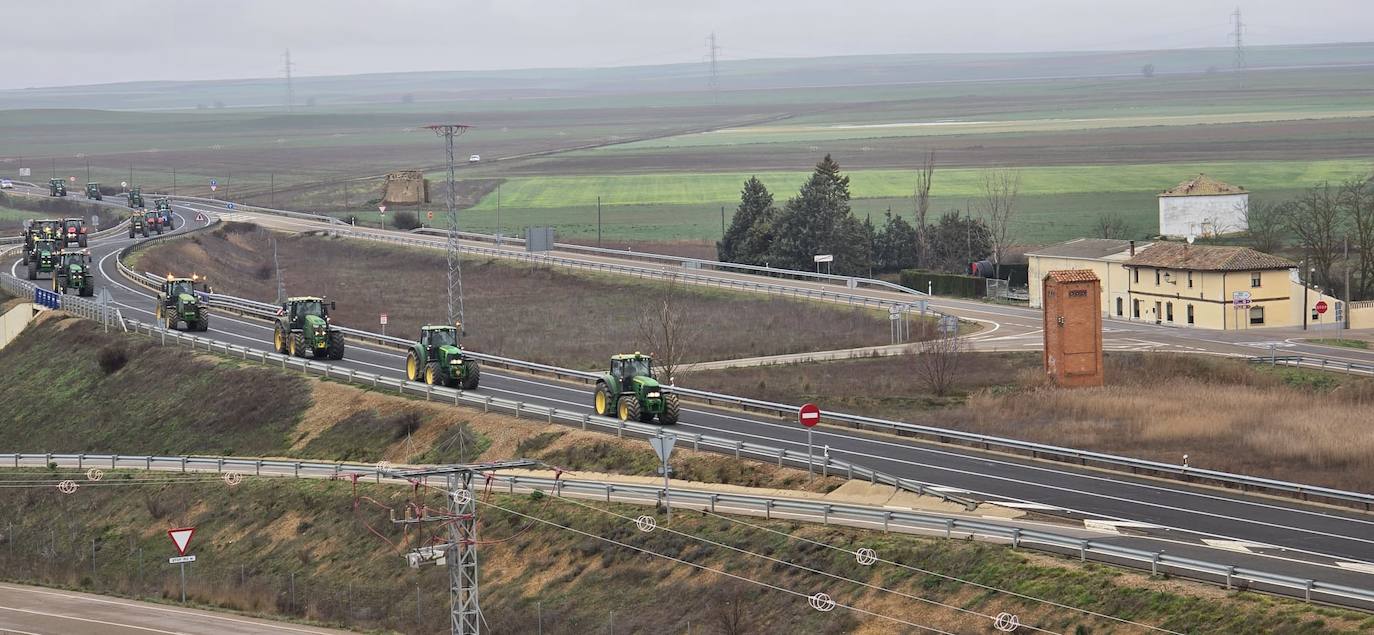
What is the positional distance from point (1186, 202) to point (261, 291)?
65721mm

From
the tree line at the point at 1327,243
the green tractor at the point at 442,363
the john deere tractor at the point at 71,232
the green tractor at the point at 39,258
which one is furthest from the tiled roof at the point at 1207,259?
the john deere tractor at the point at 71,232

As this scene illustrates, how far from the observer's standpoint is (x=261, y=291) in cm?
11669

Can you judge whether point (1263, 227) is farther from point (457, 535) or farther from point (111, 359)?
point (457, 535)

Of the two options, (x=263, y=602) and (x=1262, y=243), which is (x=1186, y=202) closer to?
(x=1262, y=243)

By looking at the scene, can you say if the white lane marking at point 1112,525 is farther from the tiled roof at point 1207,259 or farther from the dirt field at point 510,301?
the tiled roof at point 1207,259

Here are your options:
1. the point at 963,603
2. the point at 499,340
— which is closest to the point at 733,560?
the point at 963,603

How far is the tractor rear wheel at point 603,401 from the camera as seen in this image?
5928 centimetres

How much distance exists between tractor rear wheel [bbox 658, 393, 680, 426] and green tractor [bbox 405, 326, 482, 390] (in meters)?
11.2

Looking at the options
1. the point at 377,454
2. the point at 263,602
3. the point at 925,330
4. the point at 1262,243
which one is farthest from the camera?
the point at 1262,243

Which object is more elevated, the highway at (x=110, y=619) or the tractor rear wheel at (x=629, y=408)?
the tractor rear wheel at (x=629, y=408)

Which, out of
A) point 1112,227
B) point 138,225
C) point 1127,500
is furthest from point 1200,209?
point 1127,500

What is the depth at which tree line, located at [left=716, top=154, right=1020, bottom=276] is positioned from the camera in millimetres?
123938

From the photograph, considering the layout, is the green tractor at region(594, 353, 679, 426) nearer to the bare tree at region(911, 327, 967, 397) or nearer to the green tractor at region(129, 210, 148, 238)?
the bare tree at region(911, 327, 967, 397)

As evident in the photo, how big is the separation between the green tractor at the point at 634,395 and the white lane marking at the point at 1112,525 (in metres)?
18.6
